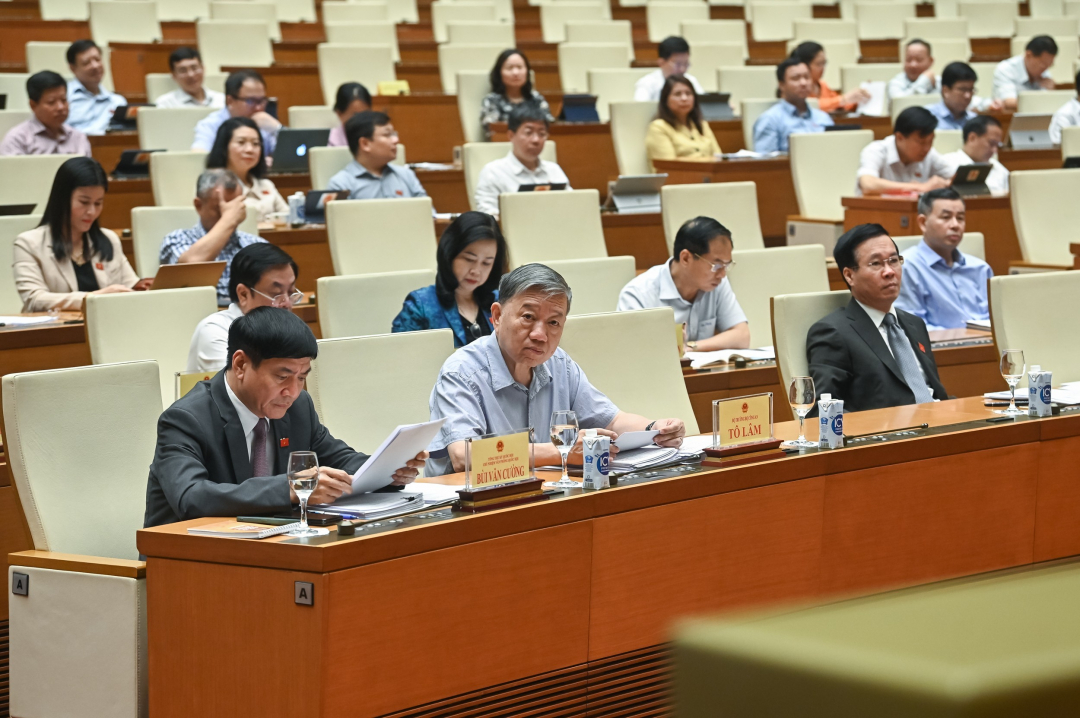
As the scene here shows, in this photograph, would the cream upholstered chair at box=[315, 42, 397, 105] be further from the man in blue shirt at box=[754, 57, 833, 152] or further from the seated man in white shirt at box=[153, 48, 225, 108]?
the man in blue shirt at box=[754, 57, 833, 152]

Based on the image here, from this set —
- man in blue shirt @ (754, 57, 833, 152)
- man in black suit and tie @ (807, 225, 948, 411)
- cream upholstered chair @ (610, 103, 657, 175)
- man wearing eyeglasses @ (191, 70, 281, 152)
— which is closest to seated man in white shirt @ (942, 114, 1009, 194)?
man in blue shirt @ (754, 57, 833, 152)

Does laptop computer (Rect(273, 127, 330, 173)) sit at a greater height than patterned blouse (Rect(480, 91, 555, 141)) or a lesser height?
lesser

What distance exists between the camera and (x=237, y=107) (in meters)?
6.05

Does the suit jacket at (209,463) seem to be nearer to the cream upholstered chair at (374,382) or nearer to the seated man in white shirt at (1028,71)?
the cream upholstered chair at (374,382)

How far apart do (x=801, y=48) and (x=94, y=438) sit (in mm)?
5915

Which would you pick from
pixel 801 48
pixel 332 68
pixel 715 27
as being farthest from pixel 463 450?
pixel 715 27

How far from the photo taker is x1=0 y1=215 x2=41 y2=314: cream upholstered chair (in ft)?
13.9

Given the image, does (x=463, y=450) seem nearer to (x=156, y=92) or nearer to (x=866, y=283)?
(x=866, y=283)

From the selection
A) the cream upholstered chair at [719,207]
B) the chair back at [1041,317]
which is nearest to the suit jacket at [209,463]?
the chair back at [1041,317]

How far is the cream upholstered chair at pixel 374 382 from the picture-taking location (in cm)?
279

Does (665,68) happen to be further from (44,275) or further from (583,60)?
(44,275)

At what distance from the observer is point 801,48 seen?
746cm

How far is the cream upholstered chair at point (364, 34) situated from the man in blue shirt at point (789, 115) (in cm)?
222

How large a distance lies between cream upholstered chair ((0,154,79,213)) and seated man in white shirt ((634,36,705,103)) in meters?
3.20
